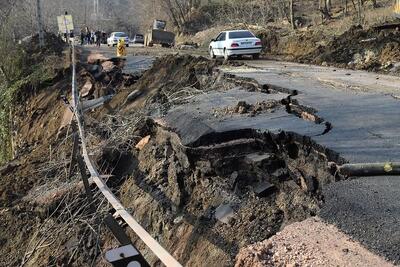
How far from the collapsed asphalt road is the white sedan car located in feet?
37.7

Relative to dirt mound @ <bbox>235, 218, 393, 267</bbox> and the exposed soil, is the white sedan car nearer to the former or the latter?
the exposed soil

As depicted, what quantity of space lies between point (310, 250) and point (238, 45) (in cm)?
2218

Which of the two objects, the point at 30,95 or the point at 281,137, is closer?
the point at 281,137

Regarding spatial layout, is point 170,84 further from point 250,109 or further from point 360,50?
point 360,50

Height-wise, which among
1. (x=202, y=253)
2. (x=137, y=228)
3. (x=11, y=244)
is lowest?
(x=11, y=244)

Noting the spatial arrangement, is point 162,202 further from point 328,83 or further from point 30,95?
point 30,95

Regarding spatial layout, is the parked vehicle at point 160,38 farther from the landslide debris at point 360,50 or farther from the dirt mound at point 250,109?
the dirt mound at point 250,109

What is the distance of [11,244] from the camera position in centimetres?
858

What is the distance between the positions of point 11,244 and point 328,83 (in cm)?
792

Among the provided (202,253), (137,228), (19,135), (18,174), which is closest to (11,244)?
(18,174)

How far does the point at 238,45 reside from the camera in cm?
2542

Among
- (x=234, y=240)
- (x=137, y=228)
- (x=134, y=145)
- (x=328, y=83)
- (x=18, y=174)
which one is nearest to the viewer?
(x=137, y=228)

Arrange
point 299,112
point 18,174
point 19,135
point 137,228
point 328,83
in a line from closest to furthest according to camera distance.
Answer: point 137,228, point 299,112, point 18,174, point 328,83, point 19,135

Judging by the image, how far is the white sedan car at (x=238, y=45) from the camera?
1000 inches
